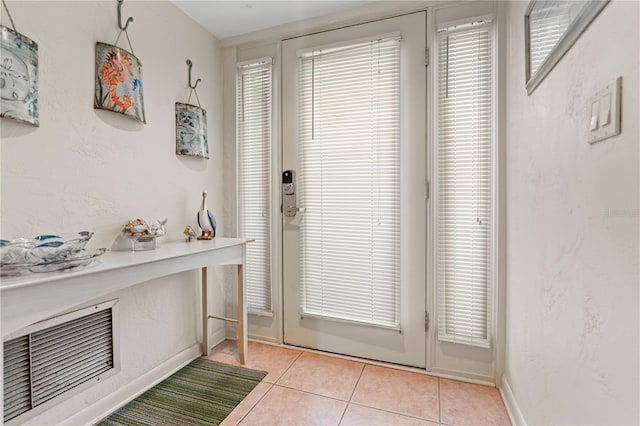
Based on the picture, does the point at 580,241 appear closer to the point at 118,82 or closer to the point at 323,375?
the point at 323,375

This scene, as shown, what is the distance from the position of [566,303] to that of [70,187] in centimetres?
209

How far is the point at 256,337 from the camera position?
95.2 inches

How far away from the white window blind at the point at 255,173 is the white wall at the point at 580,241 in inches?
65.7

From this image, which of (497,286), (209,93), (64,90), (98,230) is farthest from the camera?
(209,93)

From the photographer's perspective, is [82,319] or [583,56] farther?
[82,319]

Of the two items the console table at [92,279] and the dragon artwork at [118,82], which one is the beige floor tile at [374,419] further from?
the dragon artwork at [118,82]

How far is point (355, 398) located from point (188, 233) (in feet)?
4.80

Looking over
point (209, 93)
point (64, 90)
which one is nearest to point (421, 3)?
point (209, 93)

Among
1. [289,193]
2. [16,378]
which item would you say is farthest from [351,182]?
[16,378]

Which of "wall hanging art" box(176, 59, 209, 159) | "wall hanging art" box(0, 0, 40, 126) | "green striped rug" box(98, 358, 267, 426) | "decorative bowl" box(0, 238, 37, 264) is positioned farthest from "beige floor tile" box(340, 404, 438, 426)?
"wall hanging art" box(0, 0, 40, 126)

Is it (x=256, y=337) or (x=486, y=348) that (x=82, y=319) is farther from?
(x=486, y=348)

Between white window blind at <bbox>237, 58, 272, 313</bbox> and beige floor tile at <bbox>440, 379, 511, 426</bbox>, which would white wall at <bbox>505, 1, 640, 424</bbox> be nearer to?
beige floor tile at <bbox>440, 379, 511, 426</bbox>

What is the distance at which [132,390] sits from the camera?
1.69 meters

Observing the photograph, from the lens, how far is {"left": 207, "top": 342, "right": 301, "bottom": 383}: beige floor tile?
78.7 inches
